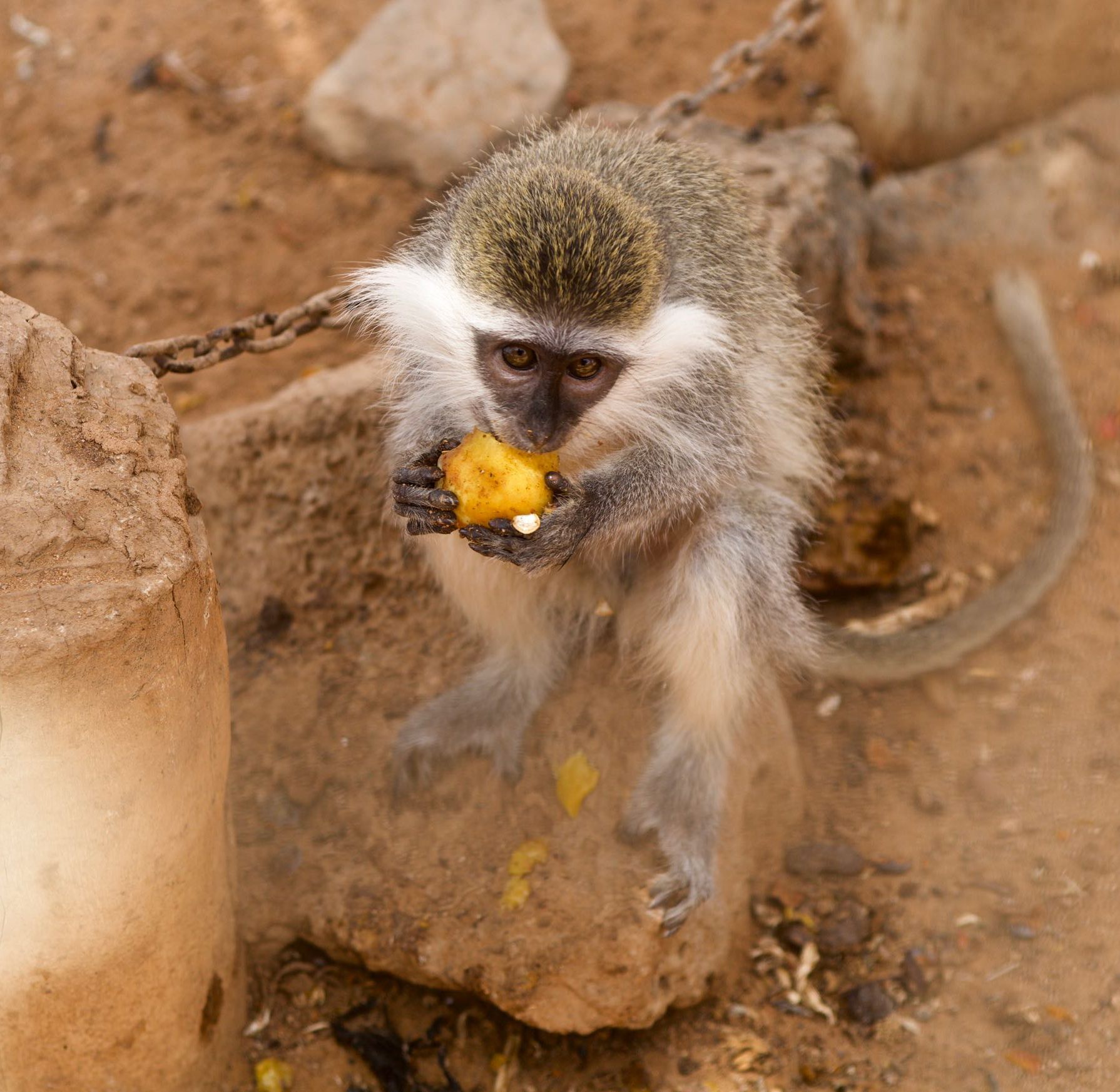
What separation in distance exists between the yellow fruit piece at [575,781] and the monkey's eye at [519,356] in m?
1.06

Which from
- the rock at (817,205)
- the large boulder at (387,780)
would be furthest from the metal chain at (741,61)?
the large boulder at (387,780)

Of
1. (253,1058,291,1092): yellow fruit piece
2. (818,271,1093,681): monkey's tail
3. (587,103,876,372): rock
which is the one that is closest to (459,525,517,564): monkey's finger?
(818,271,1093,681): monkey's tail

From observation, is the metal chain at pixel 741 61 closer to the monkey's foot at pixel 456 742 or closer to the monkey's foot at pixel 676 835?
the monkey's foot at pixel 456 742

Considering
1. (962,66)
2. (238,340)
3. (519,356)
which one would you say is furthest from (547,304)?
(962,66)

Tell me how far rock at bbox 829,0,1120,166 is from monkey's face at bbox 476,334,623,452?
3.10m

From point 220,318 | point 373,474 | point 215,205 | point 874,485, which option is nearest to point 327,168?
point 215,205

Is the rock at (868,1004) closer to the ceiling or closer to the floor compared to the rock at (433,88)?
closer to the floor

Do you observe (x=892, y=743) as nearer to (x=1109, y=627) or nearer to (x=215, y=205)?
(x=1109, y=627)

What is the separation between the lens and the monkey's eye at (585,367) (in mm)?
2449

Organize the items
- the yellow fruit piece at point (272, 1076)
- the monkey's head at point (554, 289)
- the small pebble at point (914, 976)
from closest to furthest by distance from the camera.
A: the monkey's head at point (554, 289)
the yellow fruit piece at point (272, 1076)
the small pebble at point (914, 976)

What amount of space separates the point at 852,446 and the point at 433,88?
2.52 metres

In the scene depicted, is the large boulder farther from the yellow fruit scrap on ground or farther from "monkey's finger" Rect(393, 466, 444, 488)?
"monkey's finger" Rect(393, 466, 444, 488)

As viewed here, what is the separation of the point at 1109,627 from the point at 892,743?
2.58 feet

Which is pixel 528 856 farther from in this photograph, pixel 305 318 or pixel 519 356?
pixel 305 318
